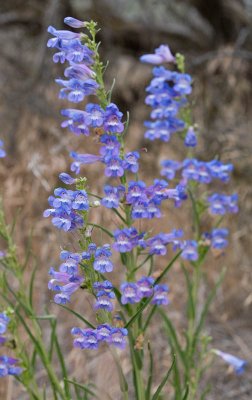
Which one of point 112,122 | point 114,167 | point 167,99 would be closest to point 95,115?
point 112,122

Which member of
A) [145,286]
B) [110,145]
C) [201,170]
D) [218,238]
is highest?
[201,170]

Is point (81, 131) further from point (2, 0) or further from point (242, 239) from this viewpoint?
point (2, 0)

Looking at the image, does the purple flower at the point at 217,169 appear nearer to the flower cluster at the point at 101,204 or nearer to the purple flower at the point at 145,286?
the flower cluster at the point at 101,204

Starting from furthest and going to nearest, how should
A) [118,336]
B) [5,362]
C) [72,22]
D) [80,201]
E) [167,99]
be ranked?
[167,99] → [5,362] → [72,22] → [118,336] → [80,201]

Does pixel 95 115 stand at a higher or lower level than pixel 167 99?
lower

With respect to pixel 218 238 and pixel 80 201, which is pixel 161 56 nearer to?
pixel 218 238

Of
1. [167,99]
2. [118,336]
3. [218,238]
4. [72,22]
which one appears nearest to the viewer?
[118,336]

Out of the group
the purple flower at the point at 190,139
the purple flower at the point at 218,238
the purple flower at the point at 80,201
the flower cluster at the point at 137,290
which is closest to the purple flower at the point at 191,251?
the purple flower at the point at 218,238

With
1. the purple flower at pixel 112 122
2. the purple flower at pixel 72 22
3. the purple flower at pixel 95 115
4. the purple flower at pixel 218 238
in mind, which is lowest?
the purple flower at pixel 112 122
